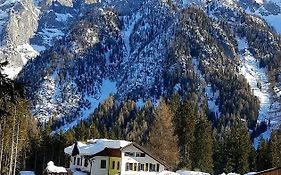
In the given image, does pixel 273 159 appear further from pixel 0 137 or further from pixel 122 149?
pixel 0 137

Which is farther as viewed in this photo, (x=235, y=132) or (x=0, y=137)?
(x=235, y=132)

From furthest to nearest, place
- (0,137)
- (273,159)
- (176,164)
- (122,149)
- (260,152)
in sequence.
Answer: (260,152) → (273,159) → (176,164) → (122,149) → (0,137)

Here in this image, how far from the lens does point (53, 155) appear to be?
11044 cm

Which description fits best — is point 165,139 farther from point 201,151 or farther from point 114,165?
point 201,151

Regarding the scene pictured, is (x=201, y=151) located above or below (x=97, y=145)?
below

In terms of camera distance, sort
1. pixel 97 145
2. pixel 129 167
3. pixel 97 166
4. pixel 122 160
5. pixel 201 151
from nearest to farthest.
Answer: pixel 122 160
pixel 129 167
pixel 97 166
pixel 97 145
pixel 201 151

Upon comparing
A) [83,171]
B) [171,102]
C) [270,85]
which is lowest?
[83,171]

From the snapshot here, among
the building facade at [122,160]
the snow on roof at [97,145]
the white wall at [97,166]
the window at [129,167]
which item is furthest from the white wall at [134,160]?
the white wall at [97,166]

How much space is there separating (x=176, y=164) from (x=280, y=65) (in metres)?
59.9

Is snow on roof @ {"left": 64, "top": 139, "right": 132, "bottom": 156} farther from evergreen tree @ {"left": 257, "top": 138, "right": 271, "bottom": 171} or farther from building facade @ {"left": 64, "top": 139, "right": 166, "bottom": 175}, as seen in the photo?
evergreen tree @ {"left": 257, "top": 138, "right": 271, "bottom": 171}

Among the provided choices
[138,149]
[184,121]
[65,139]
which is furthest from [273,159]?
[65,139]

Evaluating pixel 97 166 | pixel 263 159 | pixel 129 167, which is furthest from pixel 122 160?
pixel 263 159

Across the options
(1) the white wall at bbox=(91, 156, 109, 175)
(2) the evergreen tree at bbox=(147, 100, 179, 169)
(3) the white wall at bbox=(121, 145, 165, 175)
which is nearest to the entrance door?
(1) the white wall at bbox=(91, 156, 109, 175)

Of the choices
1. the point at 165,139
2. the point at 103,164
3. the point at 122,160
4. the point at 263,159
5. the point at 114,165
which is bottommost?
the point at 114,165
